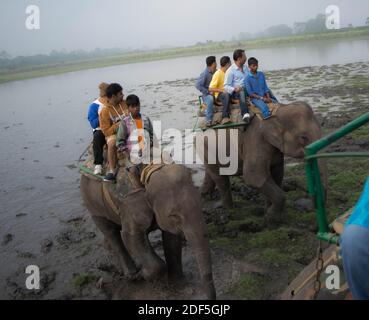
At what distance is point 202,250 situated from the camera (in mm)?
3795

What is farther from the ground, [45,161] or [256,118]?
[256,118]

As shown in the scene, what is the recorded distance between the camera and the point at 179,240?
5141 millimetres

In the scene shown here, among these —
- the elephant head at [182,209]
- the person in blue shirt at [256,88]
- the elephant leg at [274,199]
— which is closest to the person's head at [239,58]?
the person in blue shirt at [256,88]

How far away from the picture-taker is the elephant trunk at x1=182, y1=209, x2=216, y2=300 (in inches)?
148

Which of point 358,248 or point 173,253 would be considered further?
point 173,253

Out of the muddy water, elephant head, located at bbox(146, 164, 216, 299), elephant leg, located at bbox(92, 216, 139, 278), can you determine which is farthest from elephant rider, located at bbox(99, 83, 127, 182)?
the muddy water

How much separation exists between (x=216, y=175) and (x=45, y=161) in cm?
795

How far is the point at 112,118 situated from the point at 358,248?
388 cm

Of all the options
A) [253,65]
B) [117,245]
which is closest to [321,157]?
A: [117,245]

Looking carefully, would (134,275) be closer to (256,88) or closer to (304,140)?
(304,140)

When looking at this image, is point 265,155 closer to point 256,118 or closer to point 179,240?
point 256,118

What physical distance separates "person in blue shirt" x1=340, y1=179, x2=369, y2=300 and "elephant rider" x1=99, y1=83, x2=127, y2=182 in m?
3.48

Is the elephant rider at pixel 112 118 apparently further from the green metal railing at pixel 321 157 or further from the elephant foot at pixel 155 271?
the green metal railing at pixel 321 157
